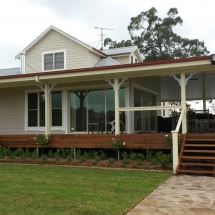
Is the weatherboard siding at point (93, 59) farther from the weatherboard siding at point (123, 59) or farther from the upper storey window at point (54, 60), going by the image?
the upper storey window at point (54, 60)

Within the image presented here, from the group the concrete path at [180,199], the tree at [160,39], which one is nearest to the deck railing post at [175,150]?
the concrete path at [180,199]

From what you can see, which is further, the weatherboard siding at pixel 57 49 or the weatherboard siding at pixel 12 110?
the weatherboard siding at pixel 57 49

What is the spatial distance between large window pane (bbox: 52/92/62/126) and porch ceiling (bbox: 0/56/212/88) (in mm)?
1308

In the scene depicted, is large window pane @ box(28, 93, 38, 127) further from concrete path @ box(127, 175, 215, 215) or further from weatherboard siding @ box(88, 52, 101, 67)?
concrete path @ box(127, 175, 215, 215)

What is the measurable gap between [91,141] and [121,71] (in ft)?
8.25

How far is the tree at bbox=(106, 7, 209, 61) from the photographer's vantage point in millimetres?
33625

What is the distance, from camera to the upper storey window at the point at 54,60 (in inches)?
565

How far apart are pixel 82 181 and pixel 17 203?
2.03 meters

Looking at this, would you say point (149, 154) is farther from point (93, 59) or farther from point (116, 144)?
point (93, 59)

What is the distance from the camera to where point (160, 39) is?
34.2m

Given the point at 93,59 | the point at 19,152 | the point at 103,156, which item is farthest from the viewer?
the point at 93,59

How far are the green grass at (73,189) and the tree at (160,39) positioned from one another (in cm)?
2770

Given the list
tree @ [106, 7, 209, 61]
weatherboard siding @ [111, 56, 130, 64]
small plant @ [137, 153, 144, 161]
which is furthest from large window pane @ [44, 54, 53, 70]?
tree @ [106, 7, 209, 61]

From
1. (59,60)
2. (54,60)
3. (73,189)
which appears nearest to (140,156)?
(73,189)
